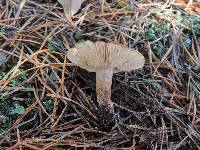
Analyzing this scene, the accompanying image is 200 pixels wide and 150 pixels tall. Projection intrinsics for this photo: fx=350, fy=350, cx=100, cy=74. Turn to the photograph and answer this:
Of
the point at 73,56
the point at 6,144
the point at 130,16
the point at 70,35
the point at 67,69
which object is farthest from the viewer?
the point at 130,16

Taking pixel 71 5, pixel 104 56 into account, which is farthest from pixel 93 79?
pixel 71 5

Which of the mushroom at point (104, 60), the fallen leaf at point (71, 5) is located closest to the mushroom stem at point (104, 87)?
the mushroom at point (104, 60)

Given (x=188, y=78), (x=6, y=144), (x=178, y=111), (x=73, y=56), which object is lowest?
(x=6, y=144)

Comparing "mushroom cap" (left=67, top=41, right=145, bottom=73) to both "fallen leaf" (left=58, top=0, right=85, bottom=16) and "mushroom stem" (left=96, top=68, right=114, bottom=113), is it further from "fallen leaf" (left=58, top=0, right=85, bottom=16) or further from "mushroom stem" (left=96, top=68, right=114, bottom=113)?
"fallen leaf" (left=58, top=0, right=85, bottom=16)

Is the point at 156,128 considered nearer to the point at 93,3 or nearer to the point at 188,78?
the point at 188,78

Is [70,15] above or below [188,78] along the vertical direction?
above

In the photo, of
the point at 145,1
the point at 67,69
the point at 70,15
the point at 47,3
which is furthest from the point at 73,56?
the point at 145,1

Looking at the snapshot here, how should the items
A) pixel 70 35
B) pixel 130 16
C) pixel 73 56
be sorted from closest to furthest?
pixel 73 56
pixel 70 35
pixel 130 16

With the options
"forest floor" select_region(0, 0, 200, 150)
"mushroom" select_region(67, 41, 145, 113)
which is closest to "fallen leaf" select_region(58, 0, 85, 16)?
"forest floor" select_region(0, 0, 200, 150)
